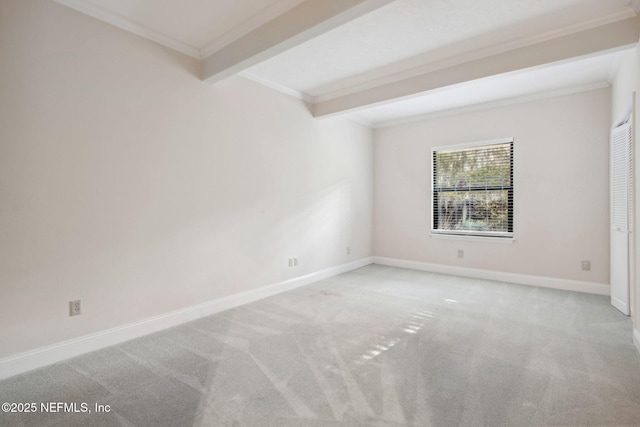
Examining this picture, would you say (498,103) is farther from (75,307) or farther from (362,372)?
(75,307)

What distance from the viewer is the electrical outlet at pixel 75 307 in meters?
2.50

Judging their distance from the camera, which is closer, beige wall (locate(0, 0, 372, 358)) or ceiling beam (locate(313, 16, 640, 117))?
beige wall (locate(0, 0, 372, 358))

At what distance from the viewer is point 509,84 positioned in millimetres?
4129

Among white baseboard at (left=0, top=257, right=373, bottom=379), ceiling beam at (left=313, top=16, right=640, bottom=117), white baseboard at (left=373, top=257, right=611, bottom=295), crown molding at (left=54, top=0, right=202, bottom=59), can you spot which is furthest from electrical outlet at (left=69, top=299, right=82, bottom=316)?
white baseboard at (left=373, top=257, right=611, bottom=295)

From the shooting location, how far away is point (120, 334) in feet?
9.00

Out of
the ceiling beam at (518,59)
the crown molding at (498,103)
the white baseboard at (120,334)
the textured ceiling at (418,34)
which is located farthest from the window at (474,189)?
the white baseboard at (120,334)

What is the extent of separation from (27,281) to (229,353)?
5.08ft

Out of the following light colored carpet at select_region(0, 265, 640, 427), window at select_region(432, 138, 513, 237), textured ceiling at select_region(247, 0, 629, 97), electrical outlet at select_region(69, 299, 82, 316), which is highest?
textured ceiling at select_region(247, 0, 629, 97)

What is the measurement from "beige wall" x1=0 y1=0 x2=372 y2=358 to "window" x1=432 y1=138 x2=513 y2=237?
279cm

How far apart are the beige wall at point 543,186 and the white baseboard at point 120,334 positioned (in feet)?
9.79

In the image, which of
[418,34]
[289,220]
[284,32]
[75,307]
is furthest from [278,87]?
[75,307]

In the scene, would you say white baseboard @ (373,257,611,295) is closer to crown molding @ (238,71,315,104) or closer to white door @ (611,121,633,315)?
white door @ (611,121,633,315)

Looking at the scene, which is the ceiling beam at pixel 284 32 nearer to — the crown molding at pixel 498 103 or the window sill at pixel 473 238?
the crown molding at pixel 498 103

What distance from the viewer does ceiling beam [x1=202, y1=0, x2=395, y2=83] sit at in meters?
2.25
